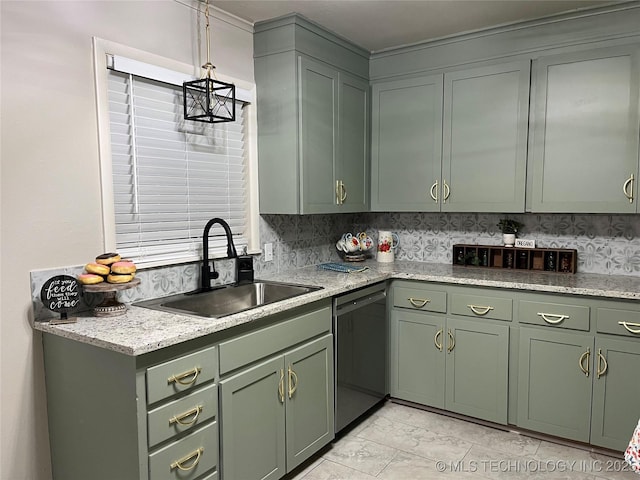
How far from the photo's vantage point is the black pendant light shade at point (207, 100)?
233 centimetres

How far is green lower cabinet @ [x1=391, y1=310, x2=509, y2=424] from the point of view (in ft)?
9.35

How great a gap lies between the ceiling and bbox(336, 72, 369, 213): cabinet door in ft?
1.22

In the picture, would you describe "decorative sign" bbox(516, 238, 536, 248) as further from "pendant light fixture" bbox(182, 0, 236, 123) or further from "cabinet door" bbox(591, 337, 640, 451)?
"pendant light fixture" bbox(182, 0, 236, 123)

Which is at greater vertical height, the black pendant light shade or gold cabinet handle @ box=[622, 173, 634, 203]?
the black pendant light shade

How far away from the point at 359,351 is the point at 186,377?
1.29 metres

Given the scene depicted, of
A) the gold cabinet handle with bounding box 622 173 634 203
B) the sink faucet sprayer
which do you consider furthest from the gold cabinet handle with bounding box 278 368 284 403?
the gold cabinet handle with bounding box 622 173 634 203

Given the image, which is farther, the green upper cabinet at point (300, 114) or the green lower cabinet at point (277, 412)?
the green upper cabinet at point (300, 114)

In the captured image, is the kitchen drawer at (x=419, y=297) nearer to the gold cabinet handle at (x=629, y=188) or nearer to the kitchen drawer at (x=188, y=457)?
the gold cabinet handle at (x=629, y=188)

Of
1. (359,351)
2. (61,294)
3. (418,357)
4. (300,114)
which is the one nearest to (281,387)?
(359,351)

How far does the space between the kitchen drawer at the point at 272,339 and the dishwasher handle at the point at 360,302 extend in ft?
0.39

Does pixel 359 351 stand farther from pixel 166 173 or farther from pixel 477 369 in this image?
pixel 166 173

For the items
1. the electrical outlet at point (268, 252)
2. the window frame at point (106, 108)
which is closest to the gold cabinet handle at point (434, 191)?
the electrical outlet at point (268, 252)

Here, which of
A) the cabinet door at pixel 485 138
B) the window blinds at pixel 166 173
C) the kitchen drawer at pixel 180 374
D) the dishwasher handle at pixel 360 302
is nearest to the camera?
the kitchen drawer at pixel 180 374

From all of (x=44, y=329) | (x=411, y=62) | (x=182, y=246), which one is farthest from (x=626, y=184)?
(x=44, y=329)
